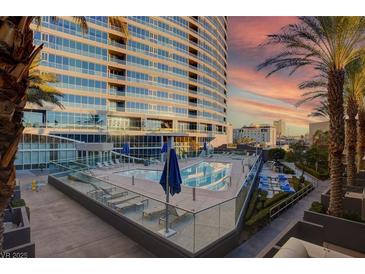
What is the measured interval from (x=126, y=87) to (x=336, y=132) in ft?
87.0

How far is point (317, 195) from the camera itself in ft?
40.5

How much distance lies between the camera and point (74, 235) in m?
5.92

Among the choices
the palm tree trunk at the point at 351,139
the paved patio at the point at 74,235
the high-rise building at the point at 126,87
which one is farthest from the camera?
the high-rise building at the point at 126,87

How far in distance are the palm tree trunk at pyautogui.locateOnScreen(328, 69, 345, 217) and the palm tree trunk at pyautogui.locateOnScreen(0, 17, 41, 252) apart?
790 cm

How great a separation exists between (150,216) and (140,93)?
26.2m

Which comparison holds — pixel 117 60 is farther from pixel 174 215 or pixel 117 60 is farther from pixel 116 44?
pixel 174 215

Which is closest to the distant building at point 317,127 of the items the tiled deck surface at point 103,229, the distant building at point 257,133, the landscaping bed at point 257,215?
the landscaping bed at point 257,215

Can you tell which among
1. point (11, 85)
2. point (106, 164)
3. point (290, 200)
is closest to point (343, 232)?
point (290, 200)

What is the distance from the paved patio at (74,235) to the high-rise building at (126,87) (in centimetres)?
1018

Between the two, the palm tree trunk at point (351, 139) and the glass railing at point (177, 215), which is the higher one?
the palm tree trunk at point (351, 139)

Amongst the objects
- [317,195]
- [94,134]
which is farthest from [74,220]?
[94,134]

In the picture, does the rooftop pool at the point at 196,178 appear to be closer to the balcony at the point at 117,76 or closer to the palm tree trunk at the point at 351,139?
the palm tree trunk at the point at 351,139

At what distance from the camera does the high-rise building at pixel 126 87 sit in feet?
72.7
